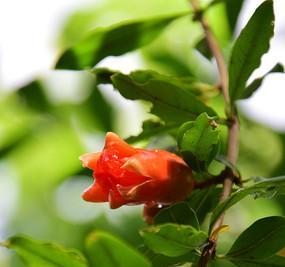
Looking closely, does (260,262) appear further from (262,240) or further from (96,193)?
(96,193)

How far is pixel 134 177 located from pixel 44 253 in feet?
0.63

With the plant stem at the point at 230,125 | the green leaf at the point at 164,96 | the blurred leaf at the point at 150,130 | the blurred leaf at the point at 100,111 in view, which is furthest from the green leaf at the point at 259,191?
the blurred leaf at the point at 100,111

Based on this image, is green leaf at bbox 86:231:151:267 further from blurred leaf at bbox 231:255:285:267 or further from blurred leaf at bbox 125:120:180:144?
blurred leaf at bbox 125:120:180:144

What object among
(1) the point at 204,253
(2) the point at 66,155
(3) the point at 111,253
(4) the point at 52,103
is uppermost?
(3) the point at 111,253

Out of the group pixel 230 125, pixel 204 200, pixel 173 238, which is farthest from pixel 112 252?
pixel 230 125

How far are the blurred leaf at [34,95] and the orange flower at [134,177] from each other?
1091mm

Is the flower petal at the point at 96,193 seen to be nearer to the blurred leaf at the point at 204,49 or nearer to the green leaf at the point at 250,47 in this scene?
the green leaf at the point at 250,47

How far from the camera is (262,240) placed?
1.10m

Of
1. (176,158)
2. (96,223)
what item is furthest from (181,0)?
(176,158)

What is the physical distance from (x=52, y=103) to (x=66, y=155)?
0.26m

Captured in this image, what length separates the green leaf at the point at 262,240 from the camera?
1.09 metres

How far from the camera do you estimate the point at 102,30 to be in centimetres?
163

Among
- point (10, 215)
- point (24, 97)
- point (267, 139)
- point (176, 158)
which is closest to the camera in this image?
point (176, 158)

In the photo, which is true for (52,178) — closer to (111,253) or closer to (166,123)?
(166,123)
